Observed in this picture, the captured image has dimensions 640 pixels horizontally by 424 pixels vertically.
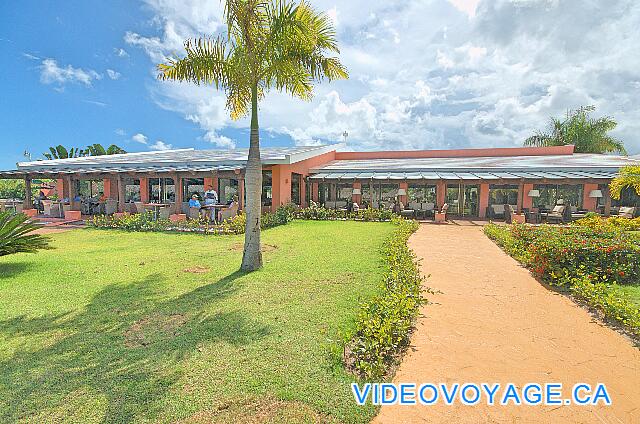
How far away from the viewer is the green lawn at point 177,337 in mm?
2857

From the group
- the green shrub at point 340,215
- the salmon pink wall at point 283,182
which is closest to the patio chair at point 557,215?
the green shrub at point 340,215

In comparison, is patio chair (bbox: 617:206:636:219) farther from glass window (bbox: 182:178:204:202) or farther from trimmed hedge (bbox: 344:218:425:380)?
glass window (bbox: 182:178:204:202)

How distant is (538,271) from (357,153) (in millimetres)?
21307

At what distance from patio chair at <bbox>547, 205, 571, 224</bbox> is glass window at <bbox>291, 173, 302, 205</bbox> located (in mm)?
13063

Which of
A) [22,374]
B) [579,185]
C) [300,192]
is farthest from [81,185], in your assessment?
[579,185]

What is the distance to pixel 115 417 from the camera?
2699 mm

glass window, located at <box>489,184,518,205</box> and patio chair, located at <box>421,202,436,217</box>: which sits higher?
glass window, located at <box>489,184,518,205</box>

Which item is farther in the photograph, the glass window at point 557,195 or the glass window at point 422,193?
the glass window at point 422,193

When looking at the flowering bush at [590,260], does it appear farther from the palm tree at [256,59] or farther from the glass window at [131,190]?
the glass window at [131,190]

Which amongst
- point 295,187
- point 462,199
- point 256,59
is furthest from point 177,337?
point 462,199

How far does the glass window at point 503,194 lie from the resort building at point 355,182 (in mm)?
51

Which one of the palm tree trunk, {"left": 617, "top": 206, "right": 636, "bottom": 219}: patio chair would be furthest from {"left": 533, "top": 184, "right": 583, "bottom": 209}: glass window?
the palm tree trunk

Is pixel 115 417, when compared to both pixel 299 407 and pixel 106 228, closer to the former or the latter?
pixel 299 407

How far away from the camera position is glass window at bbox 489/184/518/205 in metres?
18.6
